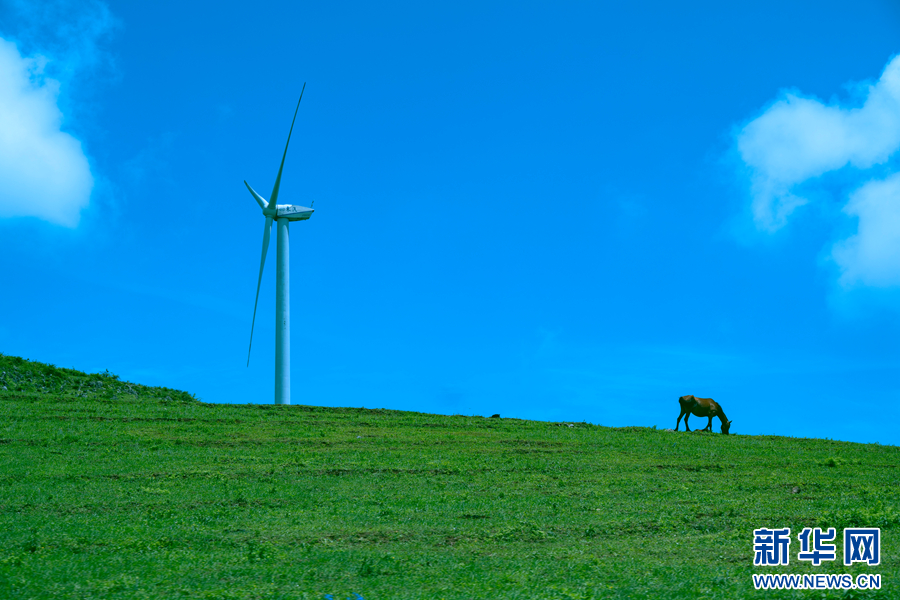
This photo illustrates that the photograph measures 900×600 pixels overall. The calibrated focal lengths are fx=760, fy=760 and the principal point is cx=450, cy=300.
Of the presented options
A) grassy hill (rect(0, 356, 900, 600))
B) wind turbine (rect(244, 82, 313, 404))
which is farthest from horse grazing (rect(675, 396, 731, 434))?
wind turbine (rect(244, 82, 313, 404))

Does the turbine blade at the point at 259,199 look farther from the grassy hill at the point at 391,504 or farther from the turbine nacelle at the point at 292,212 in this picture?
the grassy hill at the point at 391,504

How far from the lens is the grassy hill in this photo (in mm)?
10672

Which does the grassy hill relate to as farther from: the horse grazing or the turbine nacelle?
the turbine nacelle

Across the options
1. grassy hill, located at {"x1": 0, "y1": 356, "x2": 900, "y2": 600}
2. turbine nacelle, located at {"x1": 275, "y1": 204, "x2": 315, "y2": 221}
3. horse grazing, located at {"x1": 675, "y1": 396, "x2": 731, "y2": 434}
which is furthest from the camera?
turbine nacelle, located at {"x1": 275, "y1": 204, "x2": 315, "y2": 221}

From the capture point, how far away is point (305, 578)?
10602 millimetres

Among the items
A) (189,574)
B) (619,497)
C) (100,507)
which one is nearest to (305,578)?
(189,574)

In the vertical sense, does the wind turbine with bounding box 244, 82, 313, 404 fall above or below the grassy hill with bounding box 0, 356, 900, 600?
above

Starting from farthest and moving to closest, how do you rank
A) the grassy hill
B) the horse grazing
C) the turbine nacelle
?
the turbine nacelle
the horse grazing
the grassy hill

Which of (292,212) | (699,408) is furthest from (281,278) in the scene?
(699,408)

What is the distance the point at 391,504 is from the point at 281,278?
2511 centimetres

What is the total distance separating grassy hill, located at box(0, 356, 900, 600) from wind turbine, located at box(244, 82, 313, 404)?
7363mm

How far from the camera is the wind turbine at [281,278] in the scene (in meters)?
37.9

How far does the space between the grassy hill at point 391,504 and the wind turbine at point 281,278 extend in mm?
7363

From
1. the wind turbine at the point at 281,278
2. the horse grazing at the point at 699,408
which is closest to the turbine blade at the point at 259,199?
the wind turbine at the point at 281,278
